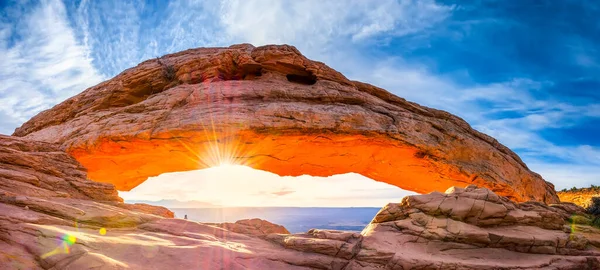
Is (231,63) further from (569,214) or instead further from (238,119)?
(569,214)

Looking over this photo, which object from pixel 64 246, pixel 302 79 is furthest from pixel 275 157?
pixel 64 246

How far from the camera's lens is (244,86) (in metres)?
21.0

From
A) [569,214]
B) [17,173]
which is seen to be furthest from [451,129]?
[17,173]

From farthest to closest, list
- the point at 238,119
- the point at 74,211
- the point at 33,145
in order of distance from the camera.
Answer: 1. the point at 238,119
2. the point at 33,145
3. the point at 74,211

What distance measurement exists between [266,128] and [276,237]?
23.5 ft

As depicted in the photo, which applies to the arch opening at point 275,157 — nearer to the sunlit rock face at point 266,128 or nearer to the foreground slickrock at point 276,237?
the sunlit rock face at point 266,128

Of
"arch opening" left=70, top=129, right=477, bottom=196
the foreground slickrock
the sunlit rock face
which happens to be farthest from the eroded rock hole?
the foreground slickrock

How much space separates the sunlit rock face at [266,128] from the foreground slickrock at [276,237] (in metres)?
5.13

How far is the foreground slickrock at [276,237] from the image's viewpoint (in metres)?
8.64

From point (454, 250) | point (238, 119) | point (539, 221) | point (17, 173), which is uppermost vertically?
point (238, 119)

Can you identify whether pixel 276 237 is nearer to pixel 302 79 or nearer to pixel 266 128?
pixel 266 128

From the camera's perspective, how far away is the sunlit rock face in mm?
19266

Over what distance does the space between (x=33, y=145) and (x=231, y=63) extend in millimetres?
11409

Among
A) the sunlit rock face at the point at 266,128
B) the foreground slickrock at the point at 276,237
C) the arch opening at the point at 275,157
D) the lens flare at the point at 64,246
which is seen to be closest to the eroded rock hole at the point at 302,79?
the sunlit rock face at the point at 266,128
